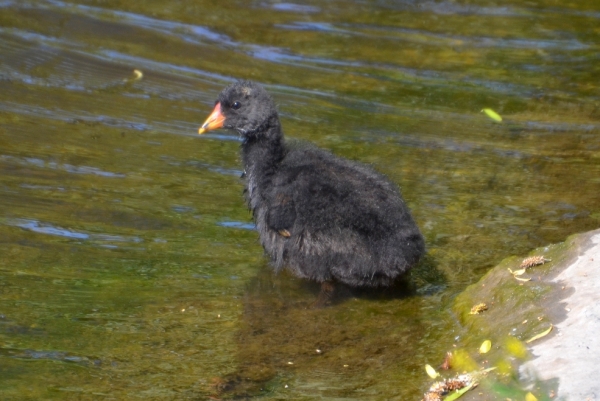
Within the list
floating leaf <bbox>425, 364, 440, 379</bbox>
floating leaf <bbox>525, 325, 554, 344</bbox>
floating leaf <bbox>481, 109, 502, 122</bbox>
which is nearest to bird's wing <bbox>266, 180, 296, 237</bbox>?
floating leaf <bbox>425, 364, 440, 379</bbox>

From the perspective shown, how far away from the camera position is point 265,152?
580cm

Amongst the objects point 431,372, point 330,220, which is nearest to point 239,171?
point 330,220

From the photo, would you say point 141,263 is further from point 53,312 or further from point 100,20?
point 100,20

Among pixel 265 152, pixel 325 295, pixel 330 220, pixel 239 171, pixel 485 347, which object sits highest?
pixel 265 152

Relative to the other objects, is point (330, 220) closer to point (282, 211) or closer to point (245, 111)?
point (282, 211)

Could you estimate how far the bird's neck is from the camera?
5746 mm

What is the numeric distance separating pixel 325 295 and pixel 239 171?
187cm

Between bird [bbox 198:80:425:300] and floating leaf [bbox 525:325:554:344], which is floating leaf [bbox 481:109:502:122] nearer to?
bird [bbox 198:80:425:300]

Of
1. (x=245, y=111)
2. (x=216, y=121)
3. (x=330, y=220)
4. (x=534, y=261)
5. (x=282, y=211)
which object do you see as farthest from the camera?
(x=216, y=121)

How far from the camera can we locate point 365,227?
204 inches

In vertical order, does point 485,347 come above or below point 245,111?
below

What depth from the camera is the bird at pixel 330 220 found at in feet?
16.9

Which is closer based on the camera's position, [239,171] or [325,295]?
[325,295]

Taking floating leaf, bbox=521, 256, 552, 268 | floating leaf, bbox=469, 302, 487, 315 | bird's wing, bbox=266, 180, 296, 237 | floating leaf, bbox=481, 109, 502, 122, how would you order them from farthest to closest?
1. floating leaf, bbox=481, 109, 502, 122
2. bird's wing, bbox=266, 180, 296, 237
3. floating leaf, bbox=521, 256, 552, 268
4. floating leaf, bbox=469, 302, 487, 315
